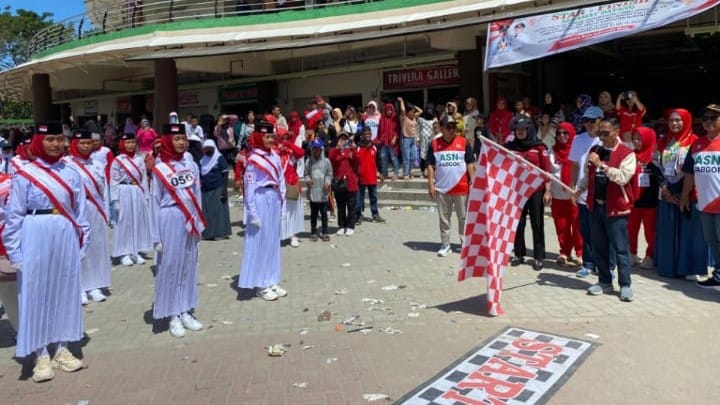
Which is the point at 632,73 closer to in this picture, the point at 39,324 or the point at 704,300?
the point at 704,300

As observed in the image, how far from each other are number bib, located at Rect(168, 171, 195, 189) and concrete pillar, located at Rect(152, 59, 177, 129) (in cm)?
1400

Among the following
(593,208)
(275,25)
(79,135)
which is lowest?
(593,208)

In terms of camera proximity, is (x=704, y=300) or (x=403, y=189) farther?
(x=403, y=189)

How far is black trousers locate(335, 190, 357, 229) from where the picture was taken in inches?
407

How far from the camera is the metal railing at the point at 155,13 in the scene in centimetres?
1814

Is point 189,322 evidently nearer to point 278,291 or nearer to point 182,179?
point 278,291

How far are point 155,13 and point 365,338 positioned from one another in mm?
18569

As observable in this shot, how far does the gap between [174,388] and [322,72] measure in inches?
636

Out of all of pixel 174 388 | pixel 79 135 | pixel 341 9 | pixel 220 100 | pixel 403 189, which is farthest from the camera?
pixel 220 100

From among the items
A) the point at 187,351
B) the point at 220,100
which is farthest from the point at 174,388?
the point at 220,100

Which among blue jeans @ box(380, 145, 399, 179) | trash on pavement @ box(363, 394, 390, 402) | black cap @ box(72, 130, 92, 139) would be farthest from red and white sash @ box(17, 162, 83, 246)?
blue jeans @ box(380, 145, 399, 179)

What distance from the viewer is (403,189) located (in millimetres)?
13648

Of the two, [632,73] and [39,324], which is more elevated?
[632,73]

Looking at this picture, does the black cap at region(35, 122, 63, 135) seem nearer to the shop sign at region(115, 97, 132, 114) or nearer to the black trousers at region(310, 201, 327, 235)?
the black trousers at region(310, 201, 327, 235)
